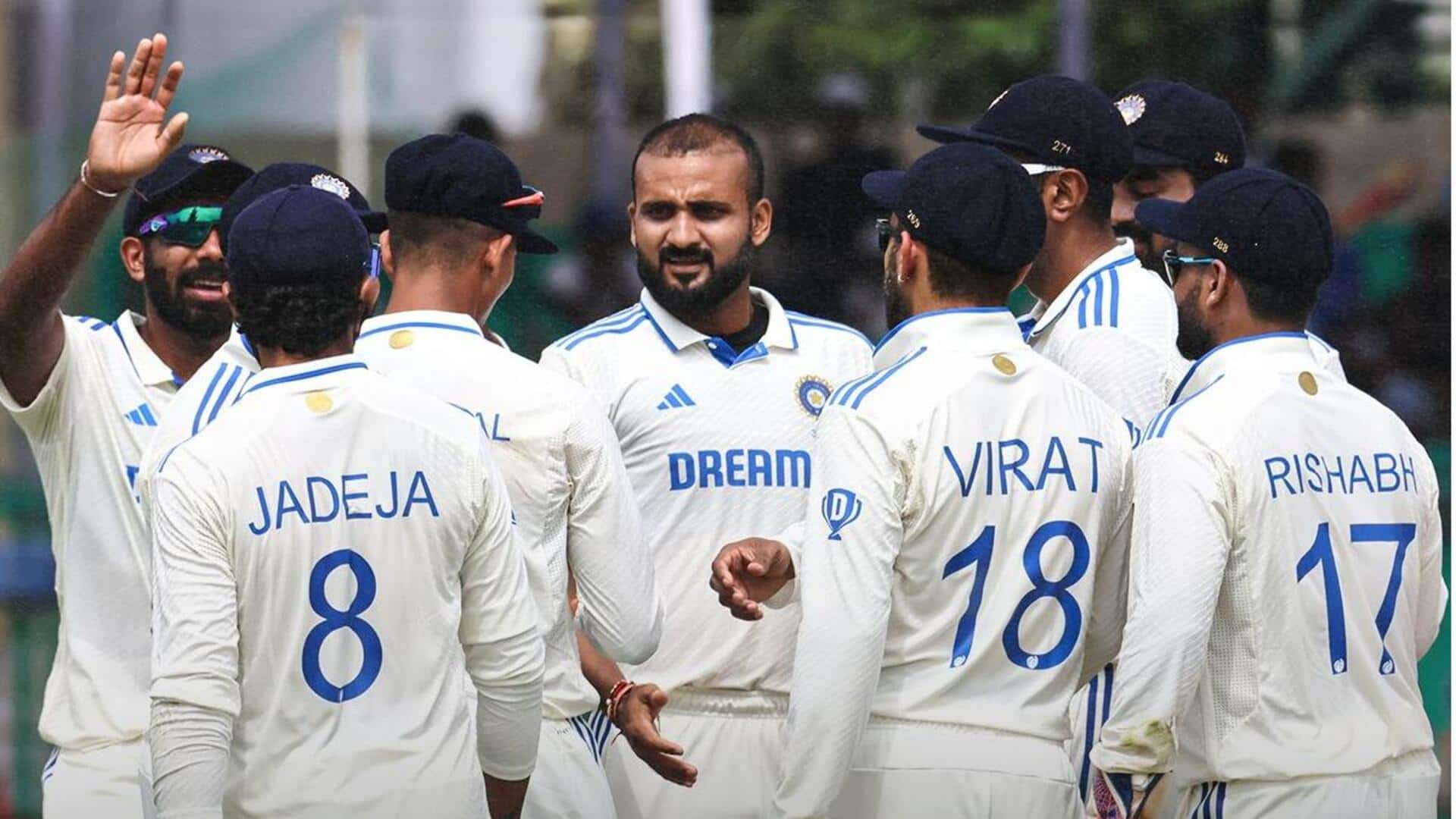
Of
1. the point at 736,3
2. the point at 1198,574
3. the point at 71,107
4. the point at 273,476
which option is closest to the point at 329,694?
the point at 273,476

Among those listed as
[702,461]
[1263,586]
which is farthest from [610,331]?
[1263,586]

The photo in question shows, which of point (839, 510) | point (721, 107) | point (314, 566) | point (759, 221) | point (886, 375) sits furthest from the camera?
point (721, 107)

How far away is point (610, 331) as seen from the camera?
5.29 metres

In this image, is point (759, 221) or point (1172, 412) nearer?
Result: point (1172, 412)

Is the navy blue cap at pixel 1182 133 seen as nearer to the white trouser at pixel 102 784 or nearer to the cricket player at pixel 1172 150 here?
the cricket player at pixel 1172 150

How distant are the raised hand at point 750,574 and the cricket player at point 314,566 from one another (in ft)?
1.96

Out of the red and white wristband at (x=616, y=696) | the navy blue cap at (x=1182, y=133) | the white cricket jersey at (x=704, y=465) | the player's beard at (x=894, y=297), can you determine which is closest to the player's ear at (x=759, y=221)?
the white cricket jersey at (x=704, y=465)

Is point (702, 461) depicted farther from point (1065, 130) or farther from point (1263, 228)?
point (1263, 228)

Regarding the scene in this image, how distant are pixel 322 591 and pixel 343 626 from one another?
0.08 m

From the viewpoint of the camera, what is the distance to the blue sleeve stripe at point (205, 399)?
14.3ft

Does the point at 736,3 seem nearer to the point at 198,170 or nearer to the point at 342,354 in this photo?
the point at 198,170

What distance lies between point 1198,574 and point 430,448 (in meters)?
1.49

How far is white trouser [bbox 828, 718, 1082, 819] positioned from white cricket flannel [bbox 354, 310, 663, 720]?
64 cm

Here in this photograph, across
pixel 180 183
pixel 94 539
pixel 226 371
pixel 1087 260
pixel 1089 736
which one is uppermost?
pixel 180 183
